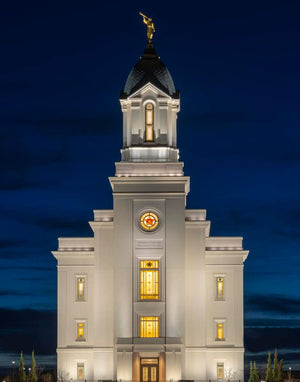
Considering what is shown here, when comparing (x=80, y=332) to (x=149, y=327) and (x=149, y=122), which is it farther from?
(x=149, y=122)

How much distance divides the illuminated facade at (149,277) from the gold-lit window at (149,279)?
0.07m

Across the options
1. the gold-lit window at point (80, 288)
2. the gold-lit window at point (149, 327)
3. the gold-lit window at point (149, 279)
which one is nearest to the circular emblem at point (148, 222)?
the gold-lit window at point (149, 279)

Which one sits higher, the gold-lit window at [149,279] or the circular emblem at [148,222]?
the circular emblem at [148,222]

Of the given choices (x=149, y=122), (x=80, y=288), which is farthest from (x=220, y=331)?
(x=149, y=122)

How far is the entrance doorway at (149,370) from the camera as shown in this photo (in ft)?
247

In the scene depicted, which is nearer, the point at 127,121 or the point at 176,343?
the point at 176,343

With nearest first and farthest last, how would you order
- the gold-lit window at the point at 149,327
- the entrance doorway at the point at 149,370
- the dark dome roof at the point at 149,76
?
the entrance doorway at the point at 149,370 → the gold-lit window at the point at 149,327 → the dark dome roof at the point at 149,76

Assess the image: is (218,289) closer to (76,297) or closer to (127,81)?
(76,297)

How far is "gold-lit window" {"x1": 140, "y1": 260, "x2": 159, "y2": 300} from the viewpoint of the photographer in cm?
7694

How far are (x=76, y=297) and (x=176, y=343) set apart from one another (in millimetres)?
9132

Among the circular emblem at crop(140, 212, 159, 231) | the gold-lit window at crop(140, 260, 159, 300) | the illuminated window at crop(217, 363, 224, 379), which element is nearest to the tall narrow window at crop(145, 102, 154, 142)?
the circular emblem at crop(140, 212, 159, 231)

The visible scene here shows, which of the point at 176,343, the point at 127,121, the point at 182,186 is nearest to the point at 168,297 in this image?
the point at 176,343

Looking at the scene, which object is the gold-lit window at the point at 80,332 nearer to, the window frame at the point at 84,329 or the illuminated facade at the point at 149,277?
the window frame at the point at 84,329

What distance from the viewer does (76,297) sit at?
79.2 meters
